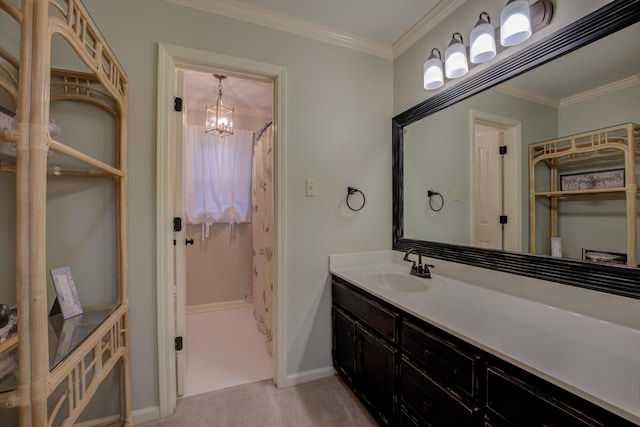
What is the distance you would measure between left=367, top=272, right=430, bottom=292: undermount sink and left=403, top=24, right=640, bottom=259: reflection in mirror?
1.05 ft

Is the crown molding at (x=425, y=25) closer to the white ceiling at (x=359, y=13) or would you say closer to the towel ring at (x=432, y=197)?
the white ceiling at (x=359, y=13)

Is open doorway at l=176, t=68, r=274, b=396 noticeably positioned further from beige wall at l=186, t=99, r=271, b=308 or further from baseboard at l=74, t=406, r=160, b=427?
baseboard at l=74, t=406, r=160, b=427

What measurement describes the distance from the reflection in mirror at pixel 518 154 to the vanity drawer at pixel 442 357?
26.1 inches

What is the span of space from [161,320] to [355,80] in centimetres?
203

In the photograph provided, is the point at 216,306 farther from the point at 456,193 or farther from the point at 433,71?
the point at 433,71

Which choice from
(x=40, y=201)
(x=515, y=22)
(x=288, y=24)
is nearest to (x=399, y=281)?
(x=515, y=22)

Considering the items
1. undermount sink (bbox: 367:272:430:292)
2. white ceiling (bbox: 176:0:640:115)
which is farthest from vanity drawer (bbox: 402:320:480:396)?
white ceiling (bbox: 176:0:640:115)

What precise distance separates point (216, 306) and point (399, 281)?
7.86 feet

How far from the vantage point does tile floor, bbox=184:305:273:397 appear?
1921mm

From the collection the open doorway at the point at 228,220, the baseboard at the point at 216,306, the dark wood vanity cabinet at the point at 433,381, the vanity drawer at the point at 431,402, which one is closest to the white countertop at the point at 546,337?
the dark wood vanity cabinet at the point at 433,381

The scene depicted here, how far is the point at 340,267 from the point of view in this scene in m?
1.96

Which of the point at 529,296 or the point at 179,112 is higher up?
the point at 179,112

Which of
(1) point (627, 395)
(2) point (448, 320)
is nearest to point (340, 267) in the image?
(2) point (448, 320)

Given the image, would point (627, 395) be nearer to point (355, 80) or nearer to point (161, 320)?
point (161, 320)
